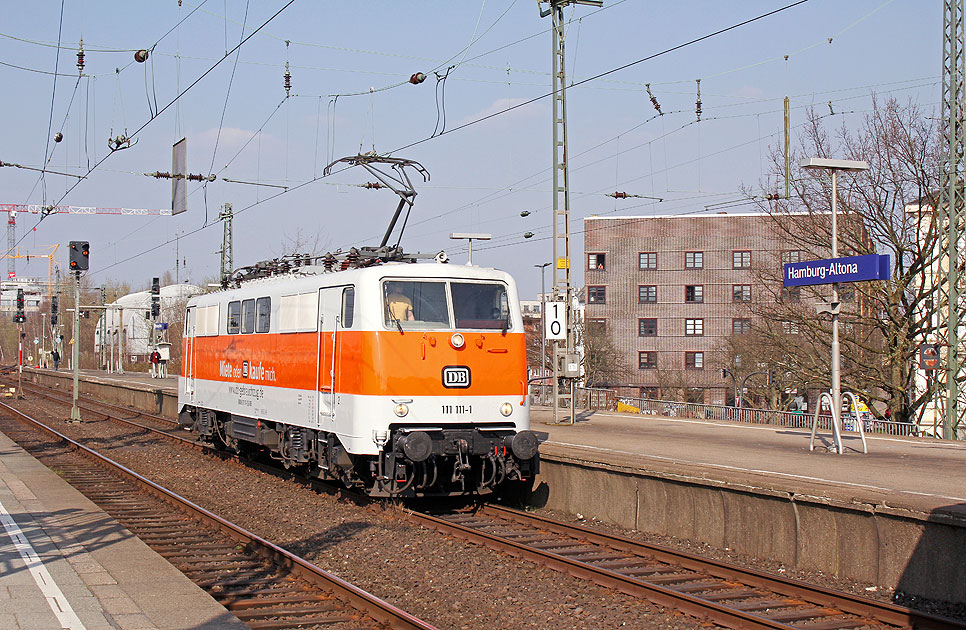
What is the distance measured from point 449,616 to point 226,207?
35962 millimetres

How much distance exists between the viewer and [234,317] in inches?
728

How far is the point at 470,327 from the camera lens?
13.3 meters

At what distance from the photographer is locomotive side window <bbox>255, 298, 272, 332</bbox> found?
54.2 feet

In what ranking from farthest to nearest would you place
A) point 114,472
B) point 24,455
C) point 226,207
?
point 226,207 < point 24,455 < point 114,472

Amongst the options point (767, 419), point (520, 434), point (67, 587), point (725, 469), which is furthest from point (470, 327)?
point (767, 419)

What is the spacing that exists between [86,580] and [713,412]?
24.4 meters

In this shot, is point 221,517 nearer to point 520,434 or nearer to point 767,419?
point 520,434

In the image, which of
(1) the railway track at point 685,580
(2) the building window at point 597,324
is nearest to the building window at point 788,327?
(1) the railway track at point 685,580

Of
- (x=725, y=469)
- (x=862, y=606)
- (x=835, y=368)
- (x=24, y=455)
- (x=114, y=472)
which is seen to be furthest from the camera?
(x=24, y=455)

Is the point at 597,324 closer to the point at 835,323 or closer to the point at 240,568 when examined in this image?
the point at 835,323

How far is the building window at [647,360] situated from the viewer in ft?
202

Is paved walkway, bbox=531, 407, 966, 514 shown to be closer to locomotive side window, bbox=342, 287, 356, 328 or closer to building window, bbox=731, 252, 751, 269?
locomotive side window, bbox=342, 287, 356, 328

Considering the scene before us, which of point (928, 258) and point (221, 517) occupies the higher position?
point (928, 258)

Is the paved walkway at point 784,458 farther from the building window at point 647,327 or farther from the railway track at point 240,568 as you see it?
the building window at point 647,327
